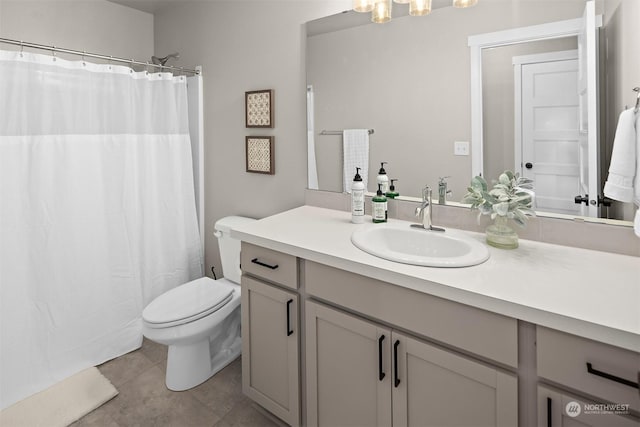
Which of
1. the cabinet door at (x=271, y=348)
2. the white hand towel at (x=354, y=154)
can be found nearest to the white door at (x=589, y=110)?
the white hand towel at (x=354, y=154)

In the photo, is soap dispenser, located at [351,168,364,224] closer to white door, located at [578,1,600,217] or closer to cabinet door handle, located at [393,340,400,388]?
cabinet door handle, located at [393,340,400,388]

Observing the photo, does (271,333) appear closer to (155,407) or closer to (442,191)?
(155,407)

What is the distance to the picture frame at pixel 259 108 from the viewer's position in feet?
7.21

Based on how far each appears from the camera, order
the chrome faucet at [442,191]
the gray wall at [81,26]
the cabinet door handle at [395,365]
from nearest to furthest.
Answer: the cabinet door handle at [395,365] < the chrome faucet at [442,191] < the gray wall at [81,26]

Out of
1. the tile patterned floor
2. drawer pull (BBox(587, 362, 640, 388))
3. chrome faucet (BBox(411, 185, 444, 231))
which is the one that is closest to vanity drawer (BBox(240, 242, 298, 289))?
chrome faucet (BBox(411, 185, 444, 231))

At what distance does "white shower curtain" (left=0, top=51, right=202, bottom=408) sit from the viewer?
1852 mm

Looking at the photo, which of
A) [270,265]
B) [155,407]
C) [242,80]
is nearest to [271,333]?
[270,265]

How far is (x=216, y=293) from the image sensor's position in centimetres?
202

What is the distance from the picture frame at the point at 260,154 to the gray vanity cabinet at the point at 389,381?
3.65 ft

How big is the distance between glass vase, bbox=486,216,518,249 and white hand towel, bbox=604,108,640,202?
1.17ft

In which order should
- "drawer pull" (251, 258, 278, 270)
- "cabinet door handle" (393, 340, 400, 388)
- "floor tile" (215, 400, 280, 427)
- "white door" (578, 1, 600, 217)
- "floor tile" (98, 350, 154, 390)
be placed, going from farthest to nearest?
"floor tile" (98, 350, 154, 390) < "floor tile" (215, 400, 280, 427) < "drawer pull" (251, 258, 278, 270) < "white door" (578, 1, 600, 217) < "cabinet door handle" (393, 340, 400, 388)

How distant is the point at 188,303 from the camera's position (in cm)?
193

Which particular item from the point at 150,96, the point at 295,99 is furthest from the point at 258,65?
the point at 150,96

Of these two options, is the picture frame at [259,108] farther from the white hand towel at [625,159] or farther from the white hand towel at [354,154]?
the white hand towel at [625,159]
